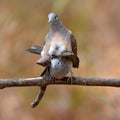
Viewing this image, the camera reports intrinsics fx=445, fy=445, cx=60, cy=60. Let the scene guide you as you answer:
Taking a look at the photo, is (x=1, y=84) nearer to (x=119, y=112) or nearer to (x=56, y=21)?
(x=56, y=21)

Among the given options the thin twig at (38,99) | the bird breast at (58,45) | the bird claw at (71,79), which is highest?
the bird breast at (58,45)

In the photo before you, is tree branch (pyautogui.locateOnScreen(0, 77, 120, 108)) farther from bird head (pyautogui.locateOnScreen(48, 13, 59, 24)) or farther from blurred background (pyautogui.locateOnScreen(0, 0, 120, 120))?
blurred background (pyautogui.locateOnScreen(0, 0, 120, 120))

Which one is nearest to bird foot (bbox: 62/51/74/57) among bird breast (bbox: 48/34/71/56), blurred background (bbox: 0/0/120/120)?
bird breast (bbox: 48/34/71/56)

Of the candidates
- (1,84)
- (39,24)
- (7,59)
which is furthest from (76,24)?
(1,84)

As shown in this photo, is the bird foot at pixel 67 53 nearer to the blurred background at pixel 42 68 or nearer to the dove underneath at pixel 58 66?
the dove underneath at pixel 58 66

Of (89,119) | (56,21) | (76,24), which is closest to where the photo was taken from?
(56,21)

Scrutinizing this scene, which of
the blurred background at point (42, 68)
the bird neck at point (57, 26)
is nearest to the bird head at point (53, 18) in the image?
the bird neck at point (57, 26)

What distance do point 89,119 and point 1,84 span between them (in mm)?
817

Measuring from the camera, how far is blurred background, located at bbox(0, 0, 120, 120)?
1.15m

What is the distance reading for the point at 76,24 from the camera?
3.74 ft

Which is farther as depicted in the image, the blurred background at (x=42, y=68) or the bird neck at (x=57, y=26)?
the blurred background at (x=42, y=68)

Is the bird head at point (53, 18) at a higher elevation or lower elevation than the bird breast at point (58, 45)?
higher

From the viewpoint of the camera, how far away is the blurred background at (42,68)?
1.15 meters

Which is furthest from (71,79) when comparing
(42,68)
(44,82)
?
(42,68)
